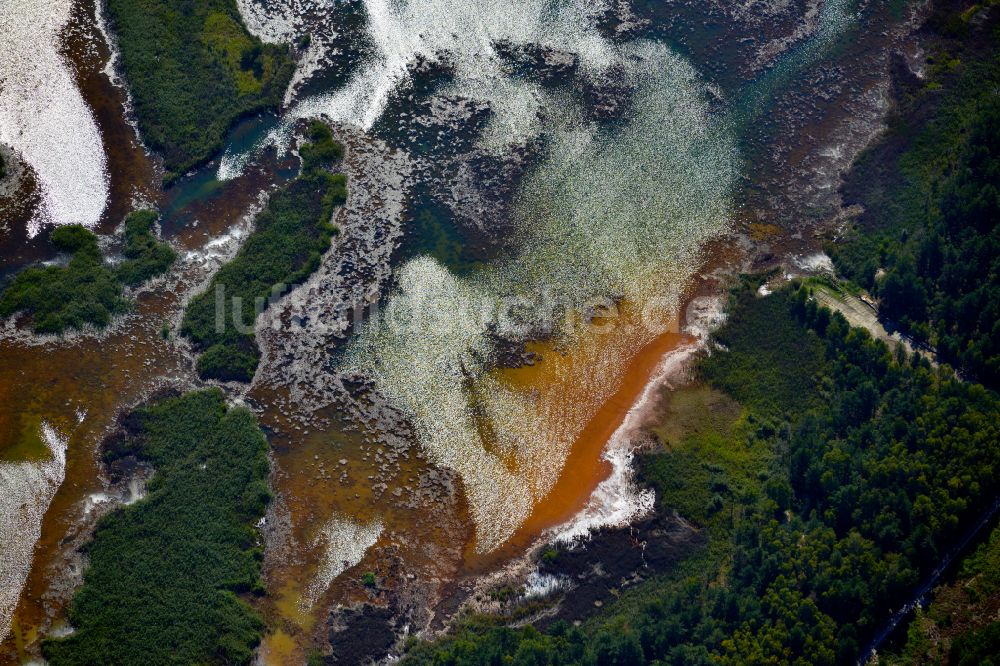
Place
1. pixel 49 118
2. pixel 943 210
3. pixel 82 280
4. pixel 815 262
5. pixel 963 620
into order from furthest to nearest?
pixel 49 118 → pixel 815 262 → pixel 943 210 → pixel 82 280 → pixel 963 620

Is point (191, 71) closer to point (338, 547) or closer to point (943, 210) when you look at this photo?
point (338, 547)

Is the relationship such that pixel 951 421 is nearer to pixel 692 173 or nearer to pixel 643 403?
pixel 643 403

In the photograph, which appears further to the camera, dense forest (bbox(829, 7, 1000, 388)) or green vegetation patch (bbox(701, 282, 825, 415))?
dense forest (bbox(829, 7, 1000, 388))

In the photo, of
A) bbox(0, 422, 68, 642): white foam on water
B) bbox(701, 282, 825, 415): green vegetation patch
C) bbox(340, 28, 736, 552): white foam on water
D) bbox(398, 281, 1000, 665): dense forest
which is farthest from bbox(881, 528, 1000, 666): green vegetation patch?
bbox(0, 422, 68, 642): white foam on water

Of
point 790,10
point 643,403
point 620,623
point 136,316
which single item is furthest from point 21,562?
point 790,10

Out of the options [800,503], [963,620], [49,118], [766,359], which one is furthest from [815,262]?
[49,118]

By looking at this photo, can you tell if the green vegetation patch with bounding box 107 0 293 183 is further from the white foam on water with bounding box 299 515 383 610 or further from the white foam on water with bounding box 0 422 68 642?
the white foam on water with bounding box 299 515 383 610

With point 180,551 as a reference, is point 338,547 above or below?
above
